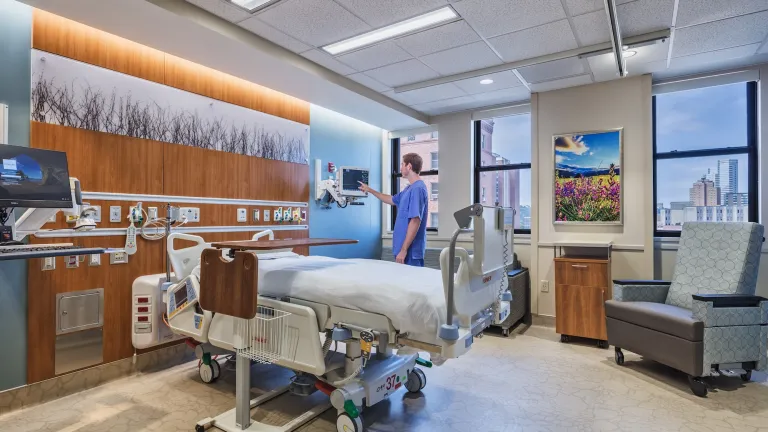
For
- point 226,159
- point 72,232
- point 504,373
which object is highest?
point 226,159

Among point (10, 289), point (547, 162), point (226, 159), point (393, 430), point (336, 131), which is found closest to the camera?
point (393, 430)

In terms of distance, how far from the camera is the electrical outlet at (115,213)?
3186mm

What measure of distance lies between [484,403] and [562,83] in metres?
3.53

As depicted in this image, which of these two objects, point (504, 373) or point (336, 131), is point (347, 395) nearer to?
point (504, 373)

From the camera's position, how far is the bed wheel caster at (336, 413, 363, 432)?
2.24 metres

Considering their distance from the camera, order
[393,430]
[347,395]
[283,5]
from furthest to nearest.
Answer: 1. [283,5]
2. [393,430]
3. [347,395]

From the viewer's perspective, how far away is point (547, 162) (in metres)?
4.87

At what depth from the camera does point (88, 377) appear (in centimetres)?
304

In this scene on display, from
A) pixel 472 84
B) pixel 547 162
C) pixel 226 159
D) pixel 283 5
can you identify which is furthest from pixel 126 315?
pixel 547 162

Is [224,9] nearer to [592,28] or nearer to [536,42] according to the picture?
[536,42]

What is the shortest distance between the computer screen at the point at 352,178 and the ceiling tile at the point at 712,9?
11.7 ft

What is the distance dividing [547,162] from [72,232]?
468cm

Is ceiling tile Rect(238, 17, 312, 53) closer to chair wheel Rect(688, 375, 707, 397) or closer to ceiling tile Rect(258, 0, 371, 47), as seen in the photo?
ceiling tile Rect(258, 0, 371, 47)

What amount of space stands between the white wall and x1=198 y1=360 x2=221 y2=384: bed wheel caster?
357cm
